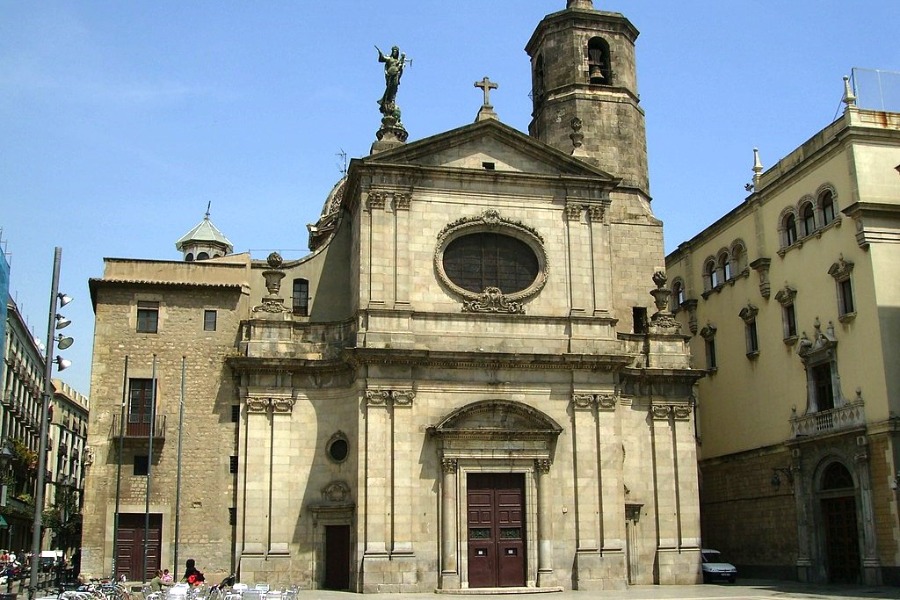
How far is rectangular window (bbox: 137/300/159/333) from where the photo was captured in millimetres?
33094

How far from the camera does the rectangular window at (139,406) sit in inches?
1257

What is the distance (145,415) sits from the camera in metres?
32.2

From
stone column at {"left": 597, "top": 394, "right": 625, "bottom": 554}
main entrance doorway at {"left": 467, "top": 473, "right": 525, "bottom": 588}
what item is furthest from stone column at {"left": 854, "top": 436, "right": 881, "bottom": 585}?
main entrance doorway at {"left": 467, "top": 473, "right": 525, "bottom": 588}

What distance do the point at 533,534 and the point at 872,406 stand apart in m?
11.1

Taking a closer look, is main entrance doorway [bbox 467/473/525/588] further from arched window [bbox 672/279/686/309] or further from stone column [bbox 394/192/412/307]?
arched window [bbox 672/279/686/309]

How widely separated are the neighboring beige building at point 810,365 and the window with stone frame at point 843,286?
49 mm

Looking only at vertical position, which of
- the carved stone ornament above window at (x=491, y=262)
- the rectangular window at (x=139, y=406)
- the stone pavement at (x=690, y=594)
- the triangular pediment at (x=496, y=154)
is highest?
the triangular pediment at (x=496, y=154)

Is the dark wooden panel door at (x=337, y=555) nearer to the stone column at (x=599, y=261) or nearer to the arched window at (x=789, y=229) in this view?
the stone column at (x=599, y=261)

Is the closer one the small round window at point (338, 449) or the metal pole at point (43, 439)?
the metal pole at point (43, 439)

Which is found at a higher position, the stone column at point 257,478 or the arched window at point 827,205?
the arched window at point 827,205

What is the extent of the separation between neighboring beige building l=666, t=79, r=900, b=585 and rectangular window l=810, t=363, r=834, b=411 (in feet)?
0.16

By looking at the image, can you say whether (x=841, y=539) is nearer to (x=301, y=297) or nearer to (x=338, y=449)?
(x=338, y=449)

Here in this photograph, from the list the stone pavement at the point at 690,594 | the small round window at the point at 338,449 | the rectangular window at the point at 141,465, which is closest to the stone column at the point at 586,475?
the stone pavement at the point at 690,594

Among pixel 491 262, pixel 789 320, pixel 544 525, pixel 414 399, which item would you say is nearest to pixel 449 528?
pixel 544 525
